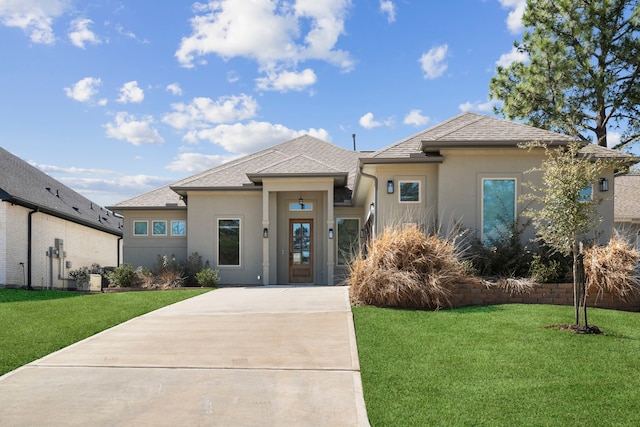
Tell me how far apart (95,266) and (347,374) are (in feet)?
64.3

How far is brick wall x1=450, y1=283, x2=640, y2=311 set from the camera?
35.3 ft

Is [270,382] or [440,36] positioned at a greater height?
[440,36]

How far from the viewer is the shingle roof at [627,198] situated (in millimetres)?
18859

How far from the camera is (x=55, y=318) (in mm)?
9750

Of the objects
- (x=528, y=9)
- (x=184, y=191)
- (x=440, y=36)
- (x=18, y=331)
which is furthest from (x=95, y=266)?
(x=528, y=9)

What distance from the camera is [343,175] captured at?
54.5 ft

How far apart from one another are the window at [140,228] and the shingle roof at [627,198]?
53.7 feet

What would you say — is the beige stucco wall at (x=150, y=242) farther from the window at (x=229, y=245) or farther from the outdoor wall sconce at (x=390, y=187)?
the outdoor wall sconce at (x=390, y=187)

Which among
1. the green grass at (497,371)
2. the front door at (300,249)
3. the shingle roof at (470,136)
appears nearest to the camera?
the green grass at (497,371)

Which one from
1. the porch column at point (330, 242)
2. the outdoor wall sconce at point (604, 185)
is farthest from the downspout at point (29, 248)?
the outdoor wall sconce at point (604, 185)

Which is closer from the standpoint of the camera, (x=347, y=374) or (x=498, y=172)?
(x=347, y=374)

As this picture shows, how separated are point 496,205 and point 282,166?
6.93 metres

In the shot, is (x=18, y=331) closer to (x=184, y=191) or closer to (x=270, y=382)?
(x=270, y=382)

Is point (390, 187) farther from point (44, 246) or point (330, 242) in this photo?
point (44, 246)
